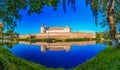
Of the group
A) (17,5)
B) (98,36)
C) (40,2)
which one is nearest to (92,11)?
(40,2)

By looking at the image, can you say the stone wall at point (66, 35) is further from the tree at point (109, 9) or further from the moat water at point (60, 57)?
the tree at point (109, 9)

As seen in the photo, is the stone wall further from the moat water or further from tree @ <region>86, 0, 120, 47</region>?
tree @ <region>86, 0, 120, 47</region>

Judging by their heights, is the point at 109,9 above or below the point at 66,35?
above

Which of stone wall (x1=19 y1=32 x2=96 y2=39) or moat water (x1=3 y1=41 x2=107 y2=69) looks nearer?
moat water (x1=3 y1=41 x2=107 y2=69)

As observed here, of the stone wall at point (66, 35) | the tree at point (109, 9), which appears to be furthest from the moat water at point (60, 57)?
the stone wall at point (66, 35)

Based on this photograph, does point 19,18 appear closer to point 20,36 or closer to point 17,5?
point 17,5

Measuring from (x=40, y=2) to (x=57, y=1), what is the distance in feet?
5.15

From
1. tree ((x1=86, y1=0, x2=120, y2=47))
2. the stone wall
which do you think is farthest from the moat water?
the stone wall

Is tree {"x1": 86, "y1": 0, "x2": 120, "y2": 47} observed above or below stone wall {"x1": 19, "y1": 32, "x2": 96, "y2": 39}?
above

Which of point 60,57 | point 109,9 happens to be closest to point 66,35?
point 60,57

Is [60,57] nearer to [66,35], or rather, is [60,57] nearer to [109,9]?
[109,9]

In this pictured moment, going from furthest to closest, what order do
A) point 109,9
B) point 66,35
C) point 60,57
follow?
point 66,35 → point 60,57 → point 109,9

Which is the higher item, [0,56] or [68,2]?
[68,2]

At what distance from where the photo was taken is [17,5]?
27484mm
